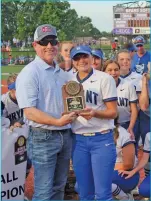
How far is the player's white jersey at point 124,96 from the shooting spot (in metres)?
4.52

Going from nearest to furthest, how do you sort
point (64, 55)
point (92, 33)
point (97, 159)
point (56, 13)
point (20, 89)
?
1. point (20, 89)
2. point (97, 159)
3. point (64, 55)
4. point (56, 13)
5. point (92, 33)

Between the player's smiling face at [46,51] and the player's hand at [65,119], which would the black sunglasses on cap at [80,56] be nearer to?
the player's smiling face at [46,51]

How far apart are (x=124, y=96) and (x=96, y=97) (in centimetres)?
135

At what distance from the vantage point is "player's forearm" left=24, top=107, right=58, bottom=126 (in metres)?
2.96

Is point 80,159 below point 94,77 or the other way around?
below

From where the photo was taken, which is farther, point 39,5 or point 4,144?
point 39,5

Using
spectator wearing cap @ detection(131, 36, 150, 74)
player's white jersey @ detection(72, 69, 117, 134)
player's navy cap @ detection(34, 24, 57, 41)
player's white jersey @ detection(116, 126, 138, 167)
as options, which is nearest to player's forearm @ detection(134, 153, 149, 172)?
player's white jersey @ detection(116, 126, 138, 167)

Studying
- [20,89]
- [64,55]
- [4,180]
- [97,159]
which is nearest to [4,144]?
[4,180]

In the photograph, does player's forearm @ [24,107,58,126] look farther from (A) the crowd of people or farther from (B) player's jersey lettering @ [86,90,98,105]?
(B) player's jersey lettering @ [86,90,98,105]

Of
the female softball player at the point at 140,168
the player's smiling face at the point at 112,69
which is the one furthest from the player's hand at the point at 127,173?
the player's smiling face at the point at 112,69

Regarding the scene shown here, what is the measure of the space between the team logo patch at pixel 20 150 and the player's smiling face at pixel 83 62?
0.81 m

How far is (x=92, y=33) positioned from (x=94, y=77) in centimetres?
5008

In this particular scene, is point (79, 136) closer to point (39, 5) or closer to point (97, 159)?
point (97, 159)

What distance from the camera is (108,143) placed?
3.25 m
